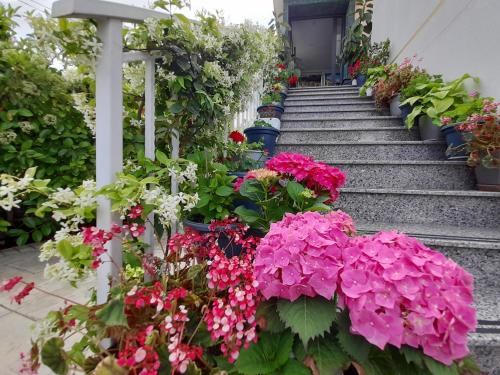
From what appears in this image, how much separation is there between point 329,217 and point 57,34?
2.76 feet

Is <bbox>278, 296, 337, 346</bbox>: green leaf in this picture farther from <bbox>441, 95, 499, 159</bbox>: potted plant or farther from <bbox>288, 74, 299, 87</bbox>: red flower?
<bbox>288, 74, 299, 87</bbox>: red flower

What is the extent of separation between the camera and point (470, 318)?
0.48 m

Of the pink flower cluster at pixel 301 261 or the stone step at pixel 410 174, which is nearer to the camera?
the pink flower cluster at pixel 301 261

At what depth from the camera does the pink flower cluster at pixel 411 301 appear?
487mm

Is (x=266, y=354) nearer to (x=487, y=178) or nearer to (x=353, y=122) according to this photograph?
(x=487, y=178)

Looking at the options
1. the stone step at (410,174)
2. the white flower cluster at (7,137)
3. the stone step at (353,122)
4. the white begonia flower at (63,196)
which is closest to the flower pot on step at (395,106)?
the stone step at (353,122)

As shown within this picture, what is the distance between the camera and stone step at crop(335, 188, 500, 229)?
1434 mm

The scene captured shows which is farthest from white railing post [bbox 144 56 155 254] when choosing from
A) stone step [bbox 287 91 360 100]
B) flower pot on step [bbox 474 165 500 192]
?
stone step [bbox 287 91 360 100]

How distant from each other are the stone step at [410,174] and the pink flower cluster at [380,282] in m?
1.32

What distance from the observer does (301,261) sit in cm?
59

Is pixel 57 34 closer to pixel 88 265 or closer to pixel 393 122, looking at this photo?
pixel 88 265

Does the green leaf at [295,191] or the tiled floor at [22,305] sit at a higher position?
the green leaf at [295,191]

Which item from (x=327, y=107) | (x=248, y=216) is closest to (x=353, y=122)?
(x=327, y=107)

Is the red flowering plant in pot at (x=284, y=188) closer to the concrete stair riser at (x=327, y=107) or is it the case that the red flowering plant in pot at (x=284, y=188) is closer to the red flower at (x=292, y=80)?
the concrete stair riser at (x=327, y=107)
